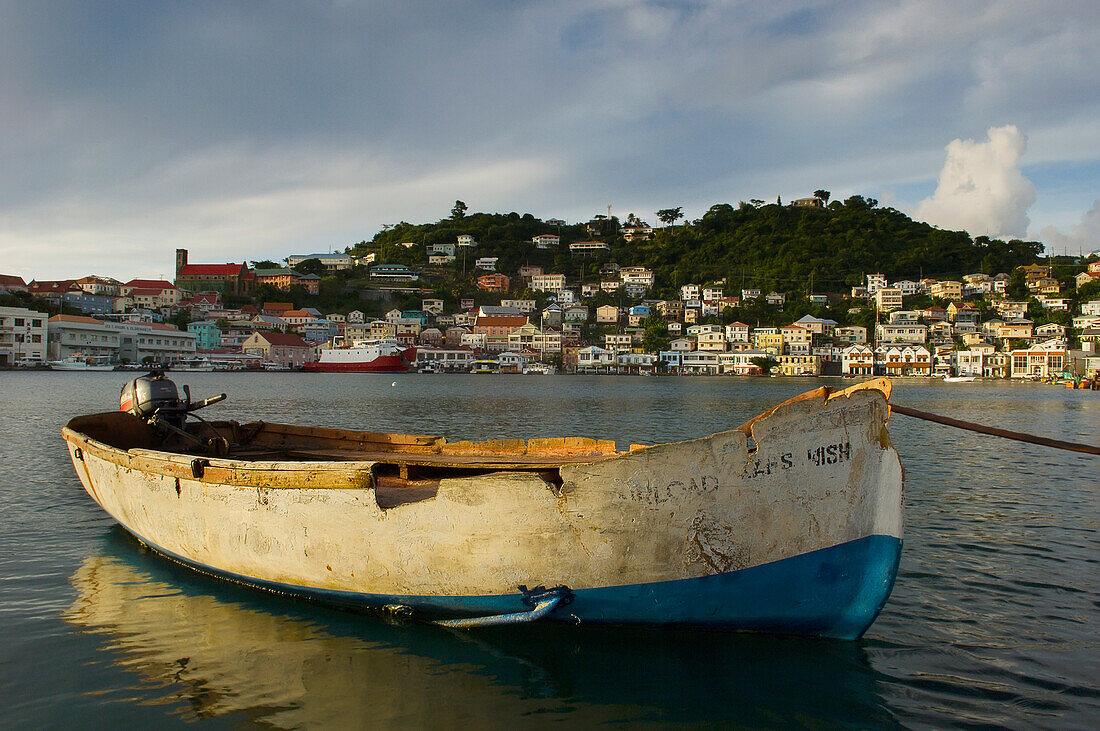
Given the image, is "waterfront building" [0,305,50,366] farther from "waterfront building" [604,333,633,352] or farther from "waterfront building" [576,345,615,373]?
"waterfront building" [604,333,633,352]

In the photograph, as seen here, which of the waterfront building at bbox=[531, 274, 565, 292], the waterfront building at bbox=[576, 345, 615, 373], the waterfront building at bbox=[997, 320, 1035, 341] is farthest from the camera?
the waterfront building at bbox=[531, 274, 565, 292]

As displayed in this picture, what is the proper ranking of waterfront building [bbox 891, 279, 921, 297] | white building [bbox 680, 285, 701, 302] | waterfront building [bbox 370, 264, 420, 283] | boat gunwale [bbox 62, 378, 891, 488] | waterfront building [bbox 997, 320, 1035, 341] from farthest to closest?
waterfront building [bbox 370, 264, 420, 283]
white building [bbox 680, 285, 701, 302]
waterfront building [bbox 891, 279, 921, 297]
waterfront building [bbox 997, 320, 1035, 341]
boat gunwale [bbox 62, 378, 891, 488]

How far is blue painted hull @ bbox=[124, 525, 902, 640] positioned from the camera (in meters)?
4.95

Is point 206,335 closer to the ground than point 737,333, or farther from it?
closer to the ground

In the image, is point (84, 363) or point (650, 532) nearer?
point (650, 532)

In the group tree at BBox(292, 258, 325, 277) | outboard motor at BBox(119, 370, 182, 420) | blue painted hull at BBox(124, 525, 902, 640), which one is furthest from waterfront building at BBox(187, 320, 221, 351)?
blue painted hull at BBox(124, 525, 902, 640)

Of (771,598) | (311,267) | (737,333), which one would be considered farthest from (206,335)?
(771,598)

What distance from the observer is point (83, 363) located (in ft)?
259

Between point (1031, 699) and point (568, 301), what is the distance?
125 meters

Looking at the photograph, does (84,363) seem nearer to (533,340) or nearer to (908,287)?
(533,340)

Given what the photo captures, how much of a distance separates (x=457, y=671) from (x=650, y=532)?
1.87 m

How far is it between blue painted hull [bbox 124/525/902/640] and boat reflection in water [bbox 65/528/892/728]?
254 mm


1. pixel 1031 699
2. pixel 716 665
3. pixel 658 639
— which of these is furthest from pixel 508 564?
pixel 1031 699

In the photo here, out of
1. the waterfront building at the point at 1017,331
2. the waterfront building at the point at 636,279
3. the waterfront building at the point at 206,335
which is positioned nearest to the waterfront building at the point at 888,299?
the waterfront building at the point at 1017,331
